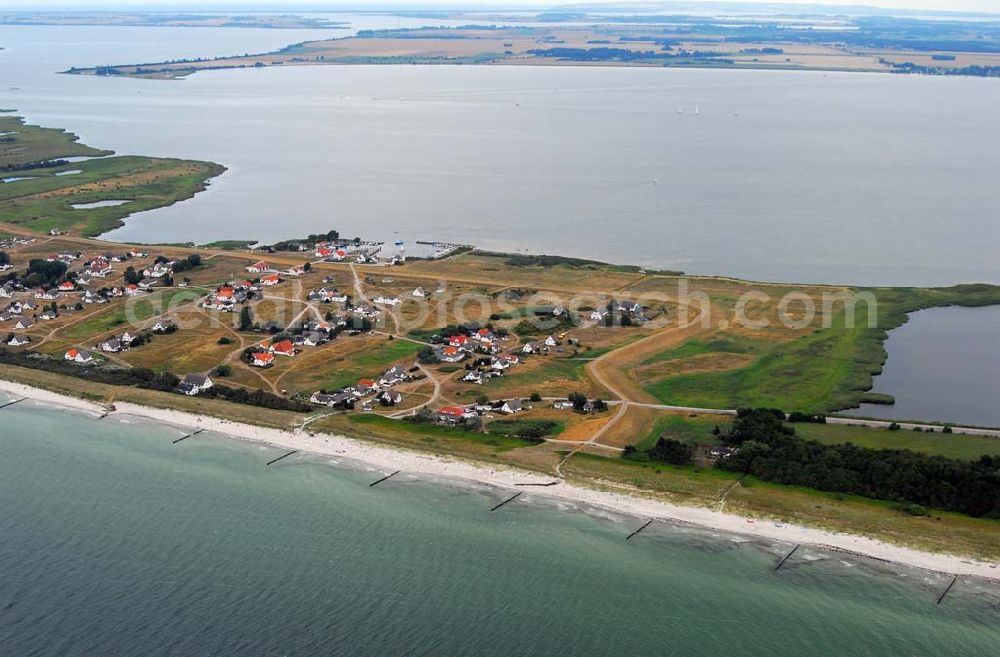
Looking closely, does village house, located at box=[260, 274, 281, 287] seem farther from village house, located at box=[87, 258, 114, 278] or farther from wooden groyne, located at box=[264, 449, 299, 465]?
wooden groyne, located at box=[264, 449, 299, 465]

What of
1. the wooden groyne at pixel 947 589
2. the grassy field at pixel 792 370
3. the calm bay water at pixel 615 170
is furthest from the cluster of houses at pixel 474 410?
the calm bay water at pixel 615 170

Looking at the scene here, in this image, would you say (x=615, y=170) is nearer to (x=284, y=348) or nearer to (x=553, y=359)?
(x=553, y=359)

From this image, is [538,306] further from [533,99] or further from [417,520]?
[533,99]

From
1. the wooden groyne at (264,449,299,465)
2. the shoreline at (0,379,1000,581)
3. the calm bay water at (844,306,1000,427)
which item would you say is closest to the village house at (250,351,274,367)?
the shoreline at (0,379,1000,581)

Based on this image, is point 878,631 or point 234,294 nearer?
point 878,631

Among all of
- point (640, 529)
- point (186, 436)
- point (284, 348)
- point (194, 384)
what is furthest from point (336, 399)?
point (640, 529)

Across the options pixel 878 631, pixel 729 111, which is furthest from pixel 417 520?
pixel 729 111
